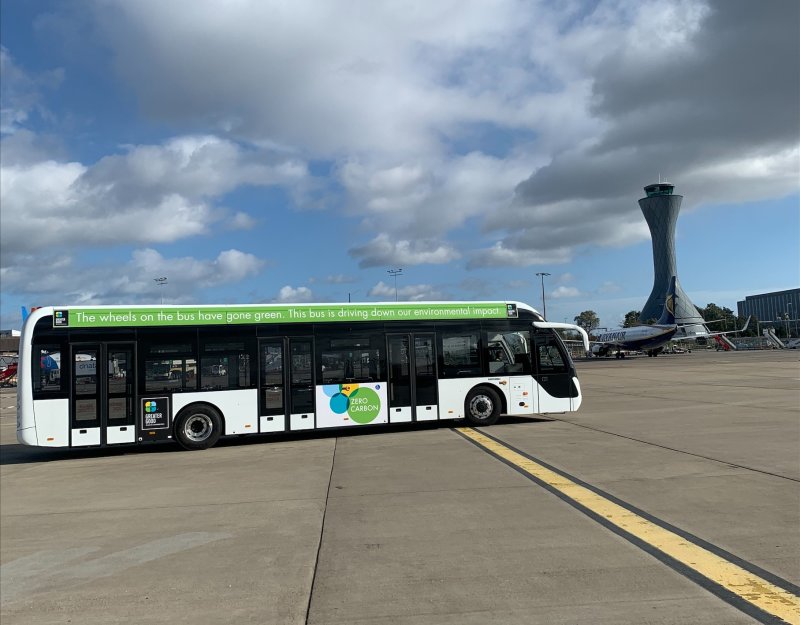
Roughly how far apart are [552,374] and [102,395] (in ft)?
31.7

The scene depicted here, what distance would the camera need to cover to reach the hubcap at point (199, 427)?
12.0 meters

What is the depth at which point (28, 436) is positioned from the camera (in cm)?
1122

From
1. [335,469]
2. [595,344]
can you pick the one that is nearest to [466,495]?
[335,469]

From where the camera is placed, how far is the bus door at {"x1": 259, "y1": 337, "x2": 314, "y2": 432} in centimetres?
1234

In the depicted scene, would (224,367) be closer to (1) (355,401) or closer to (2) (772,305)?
(1) (355,401)

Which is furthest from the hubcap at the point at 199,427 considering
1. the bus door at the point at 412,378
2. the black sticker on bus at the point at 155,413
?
the bus door at the point at 412,378

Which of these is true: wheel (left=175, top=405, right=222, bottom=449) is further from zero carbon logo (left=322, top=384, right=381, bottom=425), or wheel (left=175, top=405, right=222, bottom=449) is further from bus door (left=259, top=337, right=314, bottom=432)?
Result: zero carbon logo (left=322, top=384, right=381, bottom=425)

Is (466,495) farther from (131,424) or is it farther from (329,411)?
(131,424)

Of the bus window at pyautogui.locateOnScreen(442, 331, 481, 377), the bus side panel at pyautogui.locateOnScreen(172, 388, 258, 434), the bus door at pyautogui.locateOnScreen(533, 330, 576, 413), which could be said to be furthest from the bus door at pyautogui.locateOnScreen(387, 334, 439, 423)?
the bus side panel at pyautogui.locateOnScreen(172, 388, 258, 434)

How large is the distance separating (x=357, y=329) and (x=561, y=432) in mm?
4784

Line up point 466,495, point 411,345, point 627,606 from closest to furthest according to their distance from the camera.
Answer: point 627,606, point 466,495, point 411,345

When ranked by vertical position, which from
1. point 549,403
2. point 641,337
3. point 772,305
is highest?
point 772,305

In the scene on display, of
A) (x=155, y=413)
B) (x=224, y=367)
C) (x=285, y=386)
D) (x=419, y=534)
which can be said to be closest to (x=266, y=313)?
(x=224, y=367)

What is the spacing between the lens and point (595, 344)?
266 ft
